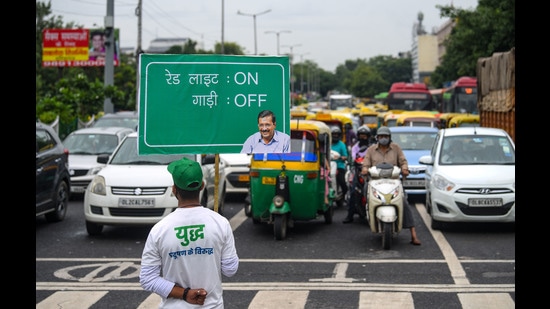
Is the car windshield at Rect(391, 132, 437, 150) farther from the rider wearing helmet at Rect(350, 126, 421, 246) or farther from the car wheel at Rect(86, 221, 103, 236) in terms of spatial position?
the car wheel at Rect(86, 221, 103, 236)

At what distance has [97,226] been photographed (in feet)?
44.7

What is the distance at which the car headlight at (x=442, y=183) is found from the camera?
1374 cm

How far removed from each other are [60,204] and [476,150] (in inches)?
287

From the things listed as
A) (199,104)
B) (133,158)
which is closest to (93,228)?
(133,158)

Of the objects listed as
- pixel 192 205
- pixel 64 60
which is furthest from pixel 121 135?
pixel 64 60

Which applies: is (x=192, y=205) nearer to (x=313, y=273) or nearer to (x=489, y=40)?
(x=313, y=273)

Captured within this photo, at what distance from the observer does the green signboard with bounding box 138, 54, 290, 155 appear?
689cm

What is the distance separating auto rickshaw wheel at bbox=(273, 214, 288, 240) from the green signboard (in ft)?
20.0

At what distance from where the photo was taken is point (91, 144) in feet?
66.7

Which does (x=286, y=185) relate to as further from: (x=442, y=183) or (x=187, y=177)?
(x=187, y=177)

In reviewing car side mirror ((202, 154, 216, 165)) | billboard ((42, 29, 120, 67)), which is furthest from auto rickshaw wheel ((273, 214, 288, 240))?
billboard ((42, 29, 120, 67))
